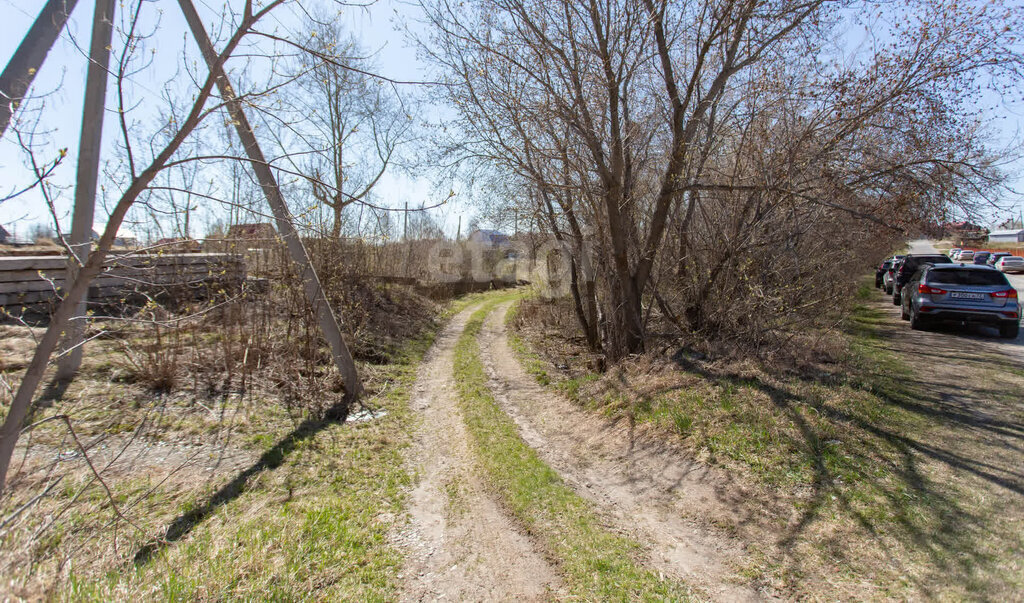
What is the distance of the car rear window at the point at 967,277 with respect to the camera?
36.4 feet

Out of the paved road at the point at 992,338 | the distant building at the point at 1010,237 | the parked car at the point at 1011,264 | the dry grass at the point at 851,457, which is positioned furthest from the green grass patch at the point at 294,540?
the distant building at the point at 1010,237

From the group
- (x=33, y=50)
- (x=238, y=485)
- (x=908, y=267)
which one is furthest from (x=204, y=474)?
(x=908, y=267)

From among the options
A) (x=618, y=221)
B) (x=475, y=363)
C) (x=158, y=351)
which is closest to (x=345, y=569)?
(x=158, y=351)

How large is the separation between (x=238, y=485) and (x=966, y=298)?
14.4m

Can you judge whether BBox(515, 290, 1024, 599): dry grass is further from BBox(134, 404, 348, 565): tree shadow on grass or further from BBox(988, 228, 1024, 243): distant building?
BBox(988, 228, 1024, 243): distant building

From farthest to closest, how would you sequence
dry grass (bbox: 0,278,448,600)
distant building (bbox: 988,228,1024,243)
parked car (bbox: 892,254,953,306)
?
distant building (bbox: 988,228,1024,243)
parked car (bbox: 892,254,953,306)
dry grass (bbox: 0,278,448,600)

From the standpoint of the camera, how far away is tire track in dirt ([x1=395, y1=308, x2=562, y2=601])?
3986mm

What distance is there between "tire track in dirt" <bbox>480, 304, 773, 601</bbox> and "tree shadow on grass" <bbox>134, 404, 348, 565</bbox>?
9.92 ft

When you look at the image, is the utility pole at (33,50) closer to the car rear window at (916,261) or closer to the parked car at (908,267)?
the parked car at (908,267)

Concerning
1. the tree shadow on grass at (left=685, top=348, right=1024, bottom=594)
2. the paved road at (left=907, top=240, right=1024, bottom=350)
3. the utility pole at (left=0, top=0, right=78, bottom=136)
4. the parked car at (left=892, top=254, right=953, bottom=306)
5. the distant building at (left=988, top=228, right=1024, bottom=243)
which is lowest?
the tree shadow on grass at (left=685, top=348, right=1024, bottom=594)

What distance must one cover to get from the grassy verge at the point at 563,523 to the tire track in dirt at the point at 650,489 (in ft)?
0.65

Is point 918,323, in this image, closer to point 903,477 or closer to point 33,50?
point 903,477

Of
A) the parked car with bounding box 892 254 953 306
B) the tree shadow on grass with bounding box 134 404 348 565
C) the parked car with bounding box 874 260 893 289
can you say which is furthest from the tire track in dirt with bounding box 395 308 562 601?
the parked car with bounding box 874 260 893 289

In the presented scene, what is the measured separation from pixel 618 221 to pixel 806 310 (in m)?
4.25
